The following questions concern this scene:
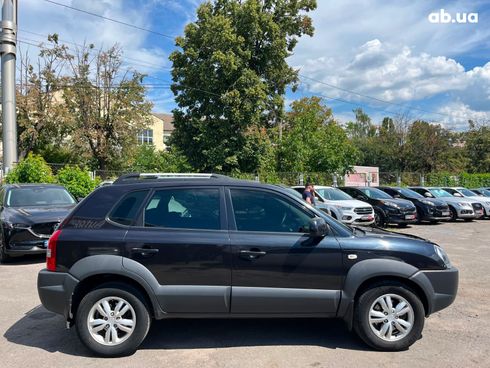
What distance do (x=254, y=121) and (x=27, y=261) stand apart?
707 inches

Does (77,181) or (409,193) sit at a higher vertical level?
(77,181)

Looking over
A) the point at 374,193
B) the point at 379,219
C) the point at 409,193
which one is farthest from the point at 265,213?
the point at 409,193

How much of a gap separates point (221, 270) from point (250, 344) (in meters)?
0.95

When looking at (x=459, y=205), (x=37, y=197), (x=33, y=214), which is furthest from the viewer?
(x=459, y=205)

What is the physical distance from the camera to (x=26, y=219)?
8.74m

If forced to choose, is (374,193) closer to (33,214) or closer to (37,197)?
(37,197)

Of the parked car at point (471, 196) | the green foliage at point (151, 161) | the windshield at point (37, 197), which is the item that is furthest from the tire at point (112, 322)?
the green foliage at point (151, 161)

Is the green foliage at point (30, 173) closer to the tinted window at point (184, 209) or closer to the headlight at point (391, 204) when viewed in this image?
the headlight at point (391, 204)

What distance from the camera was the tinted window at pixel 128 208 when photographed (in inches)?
173

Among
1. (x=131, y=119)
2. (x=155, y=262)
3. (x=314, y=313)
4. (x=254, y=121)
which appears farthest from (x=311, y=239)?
(x=131, y=119)

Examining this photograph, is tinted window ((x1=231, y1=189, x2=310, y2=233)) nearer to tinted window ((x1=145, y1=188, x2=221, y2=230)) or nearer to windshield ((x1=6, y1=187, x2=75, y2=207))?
tinted window ((x1=145, y1=188, x2=221, y2=230))

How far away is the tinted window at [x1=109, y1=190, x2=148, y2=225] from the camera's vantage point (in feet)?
14.4

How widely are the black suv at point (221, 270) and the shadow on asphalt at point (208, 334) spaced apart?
0.40 metres

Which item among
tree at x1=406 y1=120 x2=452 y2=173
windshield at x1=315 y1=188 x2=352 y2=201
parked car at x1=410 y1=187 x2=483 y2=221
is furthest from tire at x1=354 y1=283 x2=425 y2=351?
tree at x1=406 y1=120 x2=452 y2=173
